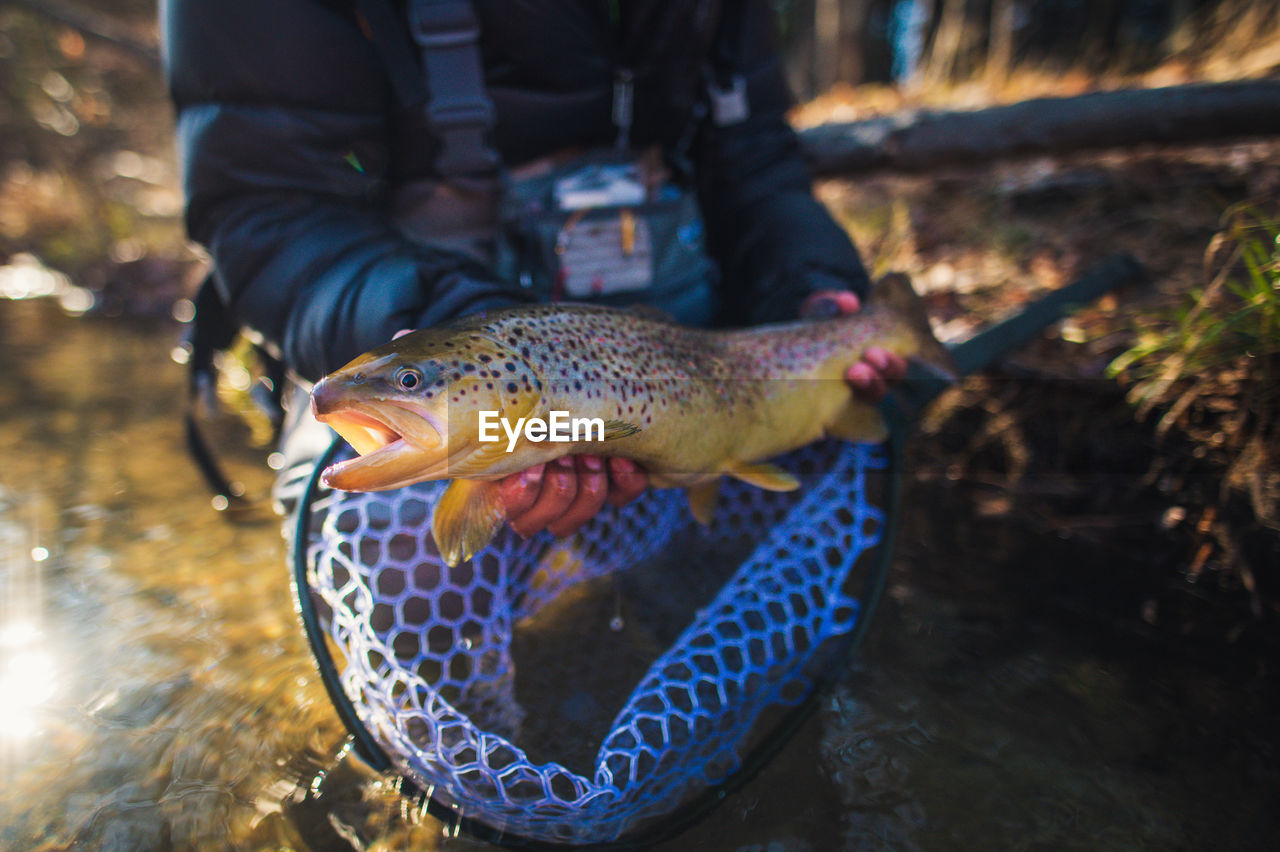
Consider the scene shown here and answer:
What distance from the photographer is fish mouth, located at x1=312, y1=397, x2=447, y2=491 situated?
0.91 meters

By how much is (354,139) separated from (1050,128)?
338 cm

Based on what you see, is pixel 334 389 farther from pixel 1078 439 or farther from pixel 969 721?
pixel 1078 439

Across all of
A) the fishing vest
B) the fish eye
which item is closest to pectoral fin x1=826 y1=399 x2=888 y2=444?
the fishing vest

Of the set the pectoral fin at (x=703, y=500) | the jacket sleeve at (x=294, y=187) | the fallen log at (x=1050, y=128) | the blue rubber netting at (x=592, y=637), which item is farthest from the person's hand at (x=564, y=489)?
the fallen log at (x=1050, y=128)

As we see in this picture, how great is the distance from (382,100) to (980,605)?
222cm

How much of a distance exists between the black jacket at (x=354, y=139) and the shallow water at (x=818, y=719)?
0.89m

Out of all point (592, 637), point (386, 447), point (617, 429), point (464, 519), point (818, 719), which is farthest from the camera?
point (592, 637)

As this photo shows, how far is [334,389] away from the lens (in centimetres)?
92

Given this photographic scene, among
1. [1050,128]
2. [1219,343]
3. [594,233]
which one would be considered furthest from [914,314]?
[1050,128]

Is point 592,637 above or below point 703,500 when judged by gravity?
below

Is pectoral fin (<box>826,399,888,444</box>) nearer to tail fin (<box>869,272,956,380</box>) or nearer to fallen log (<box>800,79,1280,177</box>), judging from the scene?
tail fin (<box>869,272,956,380</box>)

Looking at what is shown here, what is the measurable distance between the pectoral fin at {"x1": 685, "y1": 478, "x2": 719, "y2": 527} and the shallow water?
58 centimetres

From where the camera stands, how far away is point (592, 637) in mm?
1918

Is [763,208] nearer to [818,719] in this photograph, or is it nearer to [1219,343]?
[1219,343]
